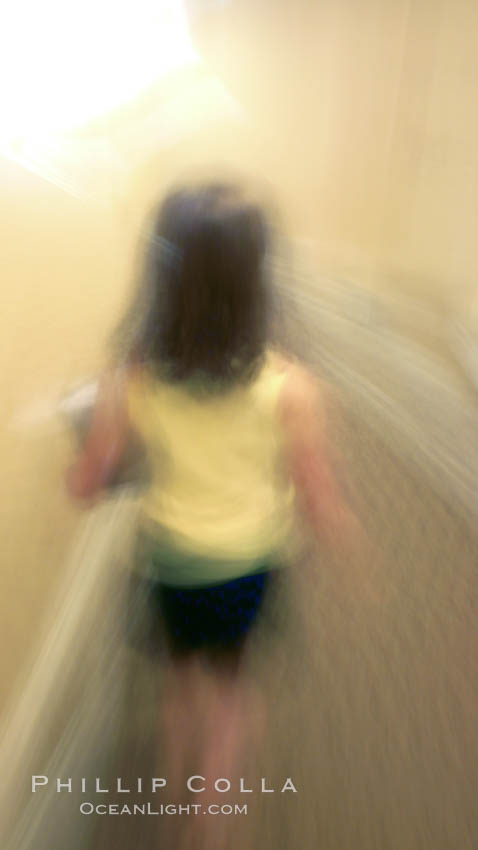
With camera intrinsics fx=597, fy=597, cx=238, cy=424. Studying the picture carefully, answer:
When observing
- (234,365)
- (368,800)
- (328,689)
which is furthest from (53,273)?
(368,800)

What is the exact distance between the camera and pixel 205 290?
0.48 metres

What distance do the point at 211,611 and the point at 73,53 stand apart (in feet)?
2.08

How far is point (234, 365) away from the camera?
0.51 meters

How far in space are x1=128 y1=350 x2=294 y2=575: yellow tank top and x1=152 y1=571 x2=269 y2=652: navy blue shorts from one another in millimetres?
28

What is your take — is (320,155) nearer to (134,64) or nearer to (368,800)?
(134,64)

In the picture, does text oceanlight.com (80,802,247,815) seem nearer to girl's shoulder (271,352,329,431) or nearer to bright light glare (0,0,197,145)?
girl's shoulder (271,352,329,431)

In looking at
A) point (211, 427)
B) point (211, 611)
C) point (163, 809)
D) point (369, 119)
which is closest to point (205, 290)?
point (211, 427)

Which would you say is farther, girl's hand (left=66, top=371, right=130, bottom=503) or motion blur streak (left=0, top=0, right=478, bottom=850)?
motion blur streak (left=0, top=0, right=478, bottom=850)

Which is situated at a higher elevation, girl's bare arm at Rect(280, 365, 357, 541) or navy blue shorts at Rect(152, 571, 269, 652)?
girl's bare arm at Rect(280, 365, 357, 541)

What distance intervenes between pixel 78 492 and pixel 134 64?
50 cm

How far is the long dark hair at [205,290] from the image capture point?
464 mm

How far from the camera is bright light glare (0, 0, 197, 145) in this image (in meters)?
0.65

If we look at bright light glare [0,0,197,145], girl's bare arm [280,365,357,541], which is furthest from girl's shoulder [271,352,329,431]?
bright light glare [0,0,197,145]

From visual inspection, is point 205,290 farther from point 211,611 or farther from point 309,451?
point 211,611
